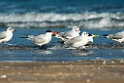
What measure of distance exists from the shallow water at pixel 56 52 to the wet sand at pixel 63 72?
986 mm

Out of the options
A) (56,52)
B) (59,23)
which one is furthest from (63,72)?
(59,23)

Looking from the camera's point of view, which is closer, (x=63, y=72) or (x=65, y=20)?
(x=63, y=72)

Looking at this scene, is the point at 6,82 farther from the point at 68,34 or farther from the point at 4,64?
the point at 68,34

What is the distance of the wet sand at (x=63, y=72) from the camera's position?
9.97 m

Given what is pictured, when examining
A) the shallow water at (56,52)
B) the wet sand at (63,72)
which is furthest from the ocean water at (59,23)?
the wet sand at (63,72)

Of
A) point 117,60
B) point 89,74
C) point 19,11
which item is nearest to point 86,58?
point 117,60

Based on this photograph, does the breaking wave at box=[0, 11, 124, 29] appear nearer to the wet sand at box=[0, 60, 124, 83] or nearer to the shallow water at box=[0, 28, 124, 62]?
Answer: the shallow water at box=[0, 28, 124, 62]

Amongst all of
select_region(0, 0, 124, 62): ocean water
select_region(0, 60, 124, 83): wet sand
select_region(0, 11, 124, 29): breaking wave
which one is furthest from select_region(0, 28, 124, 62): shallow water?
select_region(0, 11, 124, 29): breaking wave

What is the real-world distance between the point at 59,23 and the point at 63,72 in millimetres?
16588

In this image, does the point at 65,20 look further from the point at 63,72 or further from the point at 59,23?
the point at 63,72

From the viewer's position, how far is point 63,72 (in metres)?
10.9

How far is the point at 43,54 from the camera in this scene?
47.4 ft

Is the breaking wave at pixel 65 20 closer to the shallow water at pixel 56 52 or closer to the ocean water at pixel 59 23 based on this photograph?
the ocean water at pixel 59 23

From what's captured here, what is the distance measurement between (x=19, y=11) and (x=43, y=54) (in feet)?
63.0
